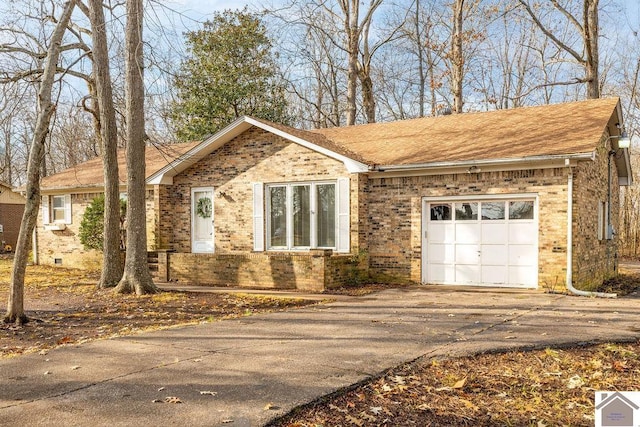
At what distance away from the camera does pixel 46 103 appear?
9438 millimetres

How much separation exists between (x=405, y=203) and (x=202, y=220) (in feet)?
21.5

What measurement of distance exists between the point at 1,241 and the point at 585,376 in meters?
32.7

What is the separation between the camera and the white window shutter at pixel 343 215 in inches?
580

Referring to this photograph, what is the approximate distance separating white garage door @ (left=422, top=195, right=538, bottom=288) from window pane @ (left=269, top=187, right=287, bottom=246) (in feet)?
13.3

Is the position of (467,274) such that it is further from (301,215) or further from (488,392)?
(488,392)

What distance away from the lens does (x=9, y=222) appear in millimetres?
32219

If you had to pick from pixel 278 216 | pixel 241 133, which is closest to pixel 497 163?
pixel 278 216

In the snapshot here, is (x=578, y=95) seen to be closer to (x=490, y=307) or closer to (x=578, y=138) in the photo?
(x=578, y=138)

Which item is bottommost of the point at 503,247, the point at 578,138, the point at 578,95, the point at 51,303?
the point at 51,303

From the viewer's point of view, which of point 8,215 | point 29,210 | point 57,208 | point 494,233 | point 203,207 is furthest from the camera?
point 8,215

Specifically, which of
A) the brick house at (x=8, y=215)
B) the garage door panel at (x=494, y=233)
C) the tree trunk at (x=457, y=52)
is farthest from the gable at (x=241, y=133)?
the brick house at (x=8, y=215)

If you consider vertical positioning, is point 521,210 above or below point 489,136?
below

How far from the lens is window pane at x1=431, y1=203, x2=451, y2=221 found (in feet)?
45.9

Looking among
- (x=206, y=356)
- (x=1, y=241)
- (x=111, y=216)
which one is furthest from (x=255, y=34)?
(x=206, y=356)
